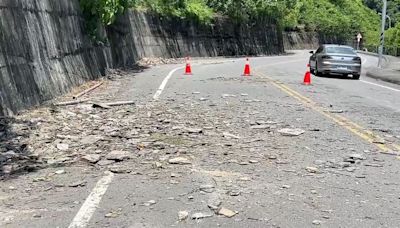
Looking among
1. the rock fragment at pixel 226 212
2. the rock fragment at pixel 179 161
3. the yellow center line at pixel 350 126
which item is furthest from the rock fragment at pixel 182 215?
the yellow center line at pixel 350 126

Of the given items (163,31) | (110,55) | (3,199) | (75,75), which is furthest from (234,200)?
(163,31)

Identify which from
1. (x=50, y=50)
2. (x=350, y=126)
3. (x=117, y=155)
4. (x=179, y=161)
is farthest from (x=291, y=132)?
(x=50, y=50)

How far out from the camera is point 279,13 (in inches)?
2547

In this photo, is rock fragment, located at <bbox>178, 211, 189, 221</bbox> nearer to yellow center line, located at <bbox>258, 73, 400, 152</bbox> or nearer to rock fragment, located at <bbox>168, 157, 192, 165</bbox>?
rock fragment, located at <bbox>168, 157, 192, 165</bbox>

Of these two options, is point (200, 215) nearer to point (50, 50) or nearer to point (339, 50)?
point (50, 50)

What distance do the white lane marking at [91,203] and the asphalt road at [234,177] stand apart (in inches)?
0.4

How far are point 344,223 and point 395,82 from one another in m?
21.2

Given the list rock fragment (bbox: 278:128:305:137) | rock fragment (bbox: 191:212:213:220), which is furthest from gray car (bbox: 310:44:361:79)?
rock fragment (bbox: 191:212:213:220)

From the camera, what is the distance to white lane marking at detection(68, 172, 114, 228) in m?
5.02

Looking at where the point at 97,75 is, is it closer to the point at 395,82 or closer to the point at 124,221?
the point at 395,82

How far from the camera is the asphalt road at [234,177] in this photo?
522 cm

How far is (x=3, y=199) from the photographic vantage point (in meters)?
5.82

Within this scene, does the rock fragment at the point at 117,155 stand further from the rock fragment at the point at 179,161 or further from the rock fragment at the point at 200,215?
the rock fragment at the point at 200,215

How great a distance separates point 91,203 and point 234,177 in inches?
73.3
